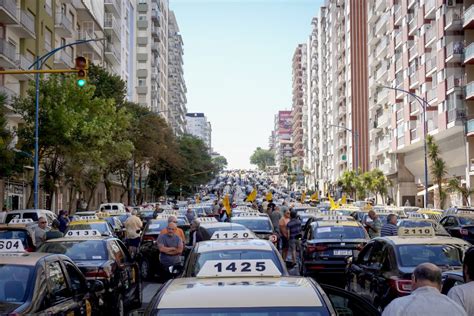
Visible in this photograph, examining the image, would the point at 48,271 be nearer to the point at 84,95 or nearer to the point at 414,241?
the point at 414,241

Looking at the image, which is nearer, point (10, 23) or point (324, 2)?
point (10, 23)

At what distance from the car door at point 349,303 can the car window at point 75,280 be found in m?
3.26

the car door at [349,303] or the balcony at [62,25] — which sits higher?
the balcony at [62,25]

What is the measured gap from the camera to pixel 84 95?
3812 cm

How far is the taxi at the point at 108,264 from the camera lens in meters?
11.5

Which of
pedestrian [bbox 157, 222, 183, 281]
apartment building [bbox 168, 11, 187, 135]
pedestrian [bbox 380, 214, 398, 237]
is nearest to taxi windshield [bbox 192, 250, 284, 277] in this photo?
pedestrian [bbox 157, 222, 183, 281]

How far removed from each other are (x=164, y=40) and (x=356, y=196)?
60.7 metres

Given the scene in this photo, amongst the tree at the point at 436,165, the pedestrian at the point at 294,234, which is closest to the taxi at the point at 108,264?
the pedestrian at the point at 294,234

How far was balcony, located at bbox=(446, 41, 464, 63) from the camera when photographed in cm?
5000

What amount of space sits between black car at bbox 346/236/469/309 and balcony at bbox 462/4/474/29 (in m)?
39.1

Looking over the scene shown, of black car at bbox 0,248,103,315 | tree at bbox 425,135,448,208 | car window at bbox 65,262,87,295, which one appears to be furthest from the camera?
tree at bbox 425,135,448,208

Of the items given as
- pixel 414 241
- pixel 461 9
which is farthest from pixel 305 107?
pixel 414 241

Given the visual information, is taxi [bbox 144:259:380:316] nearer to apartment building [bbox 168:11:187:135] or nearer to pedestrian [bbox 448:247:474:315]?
pedestrian [bbox 448:247:474:315]

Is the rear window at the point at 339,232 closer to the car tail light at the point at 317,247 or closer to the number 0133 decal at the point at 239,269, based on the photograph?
the car tail light at the point at 317,247
